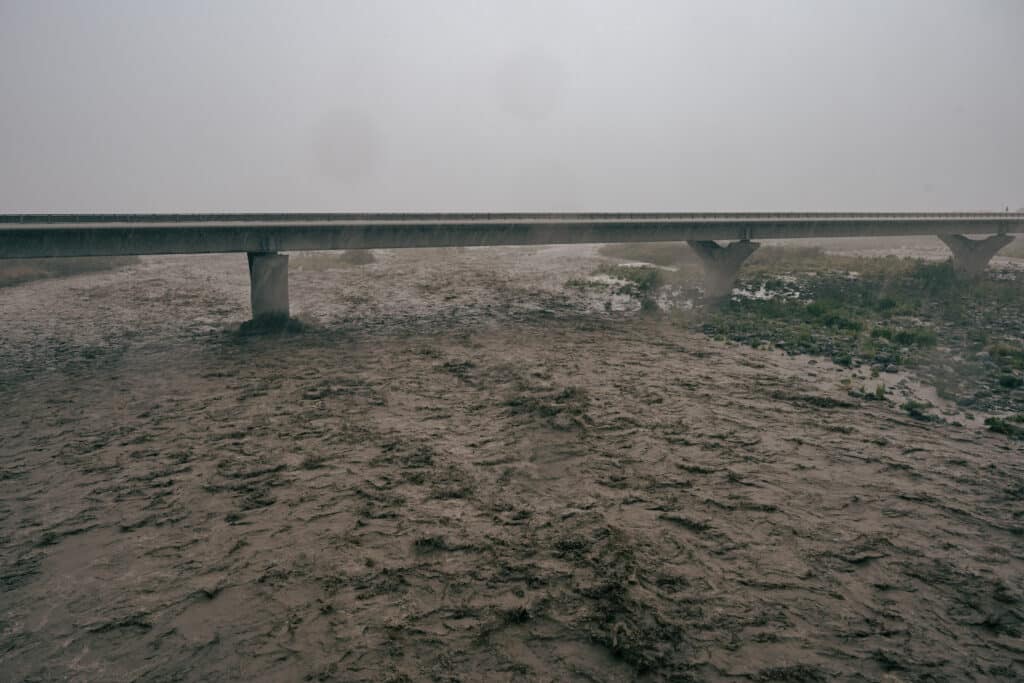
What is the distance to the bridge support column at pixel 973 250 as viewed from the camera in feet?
145

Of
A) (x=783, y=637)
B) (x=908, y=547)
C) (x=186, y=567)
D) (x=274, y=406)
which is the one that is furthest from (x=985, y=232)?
(x=186, y=567)

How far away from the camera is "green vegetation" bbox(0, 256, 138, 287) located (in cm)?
3881

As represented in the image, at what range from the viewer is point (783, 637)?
763 cm

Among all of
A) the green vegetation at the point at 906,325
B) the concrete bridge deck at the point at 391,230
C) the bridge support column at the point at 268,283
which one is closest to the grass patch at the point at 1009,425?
the green vegetation at the point at 906,325

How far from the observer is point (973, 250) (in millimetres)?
44656

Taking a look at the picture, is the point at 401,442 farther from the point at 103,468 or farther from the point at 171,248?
the point at 171,248

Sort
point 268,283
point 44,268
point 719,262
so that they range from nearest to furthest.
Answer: point 268,283
point 719,262
point 44,268

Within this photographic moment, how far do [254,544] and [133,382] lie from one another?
12717 mm

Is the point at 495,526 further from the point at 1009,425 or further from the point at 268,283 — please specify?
the point at 268,283

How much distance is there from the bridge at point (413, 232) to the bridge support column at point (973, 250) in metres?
0.08

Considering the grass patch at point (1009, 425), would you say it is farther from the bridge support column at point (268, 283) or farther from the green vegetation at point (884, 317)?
the bridge support column at point (268, 283)

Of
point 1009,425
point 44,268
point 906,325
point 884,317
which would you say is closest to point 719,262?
point 884,317

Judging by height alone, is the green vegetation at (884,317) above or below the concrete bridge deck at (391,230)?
below

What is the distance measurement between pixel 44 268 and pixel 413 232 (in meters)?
34.9
